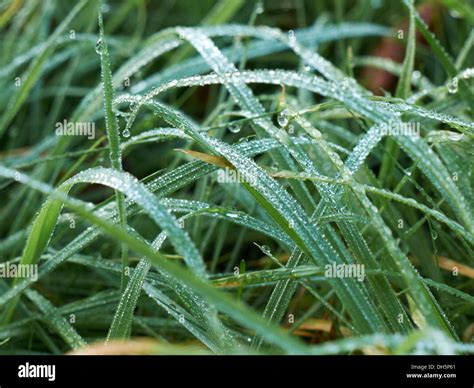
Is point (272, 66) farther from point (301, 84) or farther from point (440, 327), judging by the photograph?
point (440, 327)

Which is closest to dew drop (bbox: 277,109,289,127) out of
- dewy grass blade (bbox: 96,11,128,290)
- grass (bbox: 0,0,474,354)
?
grass (bbox: 0,0,474,354)

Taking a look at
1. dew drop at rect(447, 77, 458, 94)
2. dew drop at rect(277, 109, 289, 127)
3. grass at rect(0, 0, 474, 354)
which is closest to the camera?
grass at rect(0, 0, 474, 354)

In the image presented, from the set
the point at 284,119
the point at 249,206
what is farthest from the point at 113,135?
the point at 249,206

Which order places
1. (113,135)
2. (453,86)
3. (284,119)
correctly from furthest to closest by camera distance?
(453,86)
(284,119)
(113,135)

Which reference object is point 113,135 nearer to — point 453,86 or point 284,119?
point 284,119

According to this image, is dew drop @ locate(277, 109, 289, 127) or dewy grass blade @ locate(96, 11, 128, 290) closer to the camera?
dewy grass blade @ locate(96, 11, 128, 290)

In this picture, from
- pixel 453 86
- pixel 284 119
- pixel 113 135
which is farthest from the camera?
pixel 453 86

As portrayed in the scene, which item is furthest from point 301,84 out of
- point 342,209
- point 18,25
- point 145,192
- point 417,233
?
point 18,25

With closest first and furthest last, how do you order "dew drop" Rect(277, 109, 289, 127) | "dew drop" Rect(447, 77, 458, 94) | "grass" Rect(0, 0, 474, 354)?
1. "grass" Rect(0, 0, 474, 354)
2. "dew drop" Rect(277, 109, 289, 127)
3. "dew drop" Rect(447, 77, 458, 94)

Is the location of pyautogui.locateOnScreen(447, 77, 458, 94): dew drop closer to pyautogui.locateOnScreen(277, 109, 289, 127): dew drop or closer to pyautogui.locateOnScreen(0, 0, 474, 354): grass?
pyautogui.locateOnScreen(0, 0, 474, 354): grass

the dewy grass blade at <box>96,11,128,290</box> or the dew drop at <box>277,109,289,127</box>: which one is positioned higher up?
the dew drop at <box>277,109,289,127</box>
